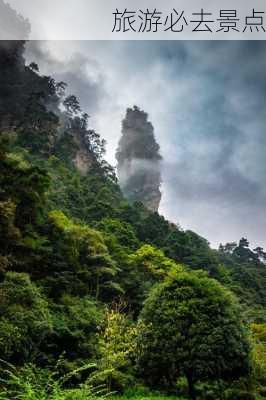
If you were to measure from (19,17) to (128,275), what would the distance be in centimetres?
5335

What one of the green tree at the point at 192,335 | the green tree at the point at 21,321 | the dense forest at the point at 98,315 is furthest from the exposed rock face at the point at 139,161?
the green tree at the point at 21,321

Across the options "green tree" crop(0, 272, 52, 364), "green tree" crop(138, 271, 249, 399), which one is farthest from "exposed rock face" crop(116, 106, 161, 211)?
"green tree" crop(0, 272, 52, 364)

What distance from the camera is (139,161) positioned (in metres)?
98.2

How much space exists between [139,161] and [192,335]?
82.2 meters

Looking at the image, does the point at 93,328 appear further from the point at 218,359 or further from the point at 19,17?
the point at 19,17

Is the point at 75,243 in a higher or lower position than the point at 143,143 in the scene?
lower

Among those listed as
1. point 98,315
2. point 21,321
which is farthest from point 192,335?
point 21,321

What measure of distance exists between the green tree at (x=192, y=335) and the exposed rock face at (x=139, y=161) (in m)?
75.0

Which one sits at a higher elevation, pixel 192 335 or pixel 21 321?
pixel 192 335

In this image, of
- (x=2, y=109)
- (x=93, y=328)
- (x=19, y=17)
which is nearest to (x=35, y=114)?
(x=2, y=109)

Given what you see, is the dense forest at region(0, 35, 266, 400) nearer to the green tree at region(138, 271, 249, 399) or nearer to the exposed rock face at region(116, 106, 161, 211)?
the green tree at region(138, 271, 249, 399)

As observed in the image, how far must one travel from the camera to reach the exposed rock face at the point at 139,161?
96525 mm

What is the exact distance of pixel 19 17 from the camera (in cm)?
6950

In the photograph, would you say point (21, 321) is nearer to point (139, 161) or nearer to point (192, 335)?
point (192, 335)
